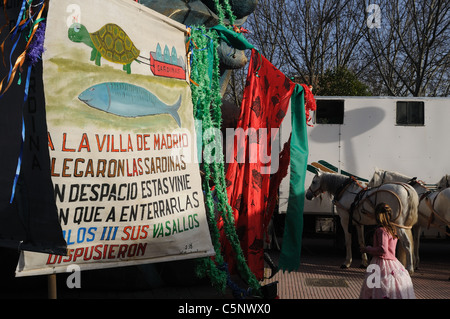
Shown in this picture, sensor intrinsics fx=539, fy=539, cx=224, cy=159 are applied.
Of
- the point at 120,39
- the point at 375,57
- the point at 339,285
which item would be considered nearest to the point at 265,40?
the point at 375,57

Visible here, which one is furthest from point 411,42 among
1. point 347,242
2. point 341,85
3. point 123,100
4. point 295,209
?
Answer: point 123,100

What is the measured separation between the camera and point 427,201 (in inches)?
419

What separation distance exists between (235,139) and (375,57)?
58.6ft

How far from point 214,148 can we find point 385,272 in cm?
237

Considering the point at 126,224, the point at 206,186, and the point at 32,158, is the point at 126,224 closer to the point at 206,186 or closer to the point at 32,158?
the point at 32,158

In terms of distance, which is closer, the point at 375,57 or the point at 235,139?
the point at 235,139

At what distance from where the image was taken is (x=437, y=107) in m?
12.5

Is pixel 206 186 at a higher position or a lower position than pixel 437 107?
lower

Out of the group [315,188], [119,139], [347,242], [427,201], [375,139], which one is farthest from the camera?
[375,139]

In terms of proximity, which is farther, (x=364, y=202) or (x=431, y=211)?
(x=364, y=202)

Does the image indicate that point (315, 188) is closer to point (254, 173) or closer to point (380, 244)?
point (380, 244)

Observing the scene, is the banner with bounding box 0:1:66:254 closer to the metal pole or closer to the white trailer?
the metal pole

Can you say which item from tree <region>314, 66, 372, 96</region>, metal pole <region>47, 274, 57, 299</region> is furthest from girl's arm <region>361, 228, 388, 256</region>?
tree <region>314, 66, 372, 96</region>

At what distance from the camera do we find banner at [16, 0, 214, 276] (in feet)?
12.5
